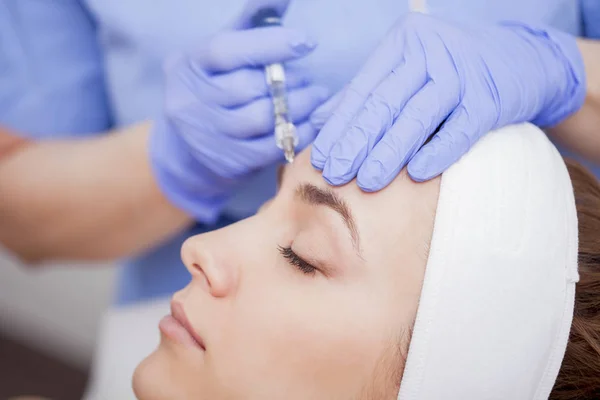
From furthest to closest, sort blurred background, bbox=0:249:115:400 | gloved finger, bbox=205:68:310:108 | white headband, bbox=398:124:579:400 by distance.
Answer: blurred background, bbox=0:249:115:400
gloved finger, bbox=205:68:310:108
white headband, bbox=398:124:579:400

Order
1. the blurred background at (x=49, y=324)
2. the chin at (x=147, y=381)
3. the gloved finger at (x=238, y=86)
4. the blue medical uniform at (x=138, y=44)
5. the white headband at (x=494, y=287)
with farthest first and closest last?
the blurred background at (x=49, y=324) < the blue medical uniform at (x=138, y=44) < the gloved finger at (x=238, y=86) < the chin at (x=147, y=381) < the white headband at (x=494, y=287)

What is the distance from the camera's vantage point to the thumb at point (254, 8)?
→ 99 centimetres

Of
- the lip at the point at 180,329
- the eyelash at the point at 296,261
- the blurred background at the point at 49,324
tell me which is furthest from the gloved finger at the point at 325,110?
the blurred background at the point at 49,324

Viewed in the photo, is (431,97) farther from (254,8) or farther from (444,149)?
(254,8)

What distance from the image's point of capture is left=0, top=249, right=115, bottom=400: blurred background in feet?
7.12

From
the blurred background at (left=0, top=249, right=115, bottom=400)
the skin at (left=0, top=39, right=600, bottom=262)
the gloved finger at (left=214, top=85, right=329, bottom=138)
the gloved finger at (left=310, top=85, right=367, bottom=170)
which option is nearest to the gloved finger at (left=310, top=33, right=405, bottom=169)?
the gloved finger at (left=310, top=85, right=367, bottom=170)

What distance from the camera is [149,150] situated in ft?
3.91

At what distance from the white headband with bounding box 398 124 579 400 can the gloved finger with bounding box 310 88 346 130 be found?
0.77 feet

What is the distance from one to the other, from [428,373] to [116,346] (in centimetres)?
79

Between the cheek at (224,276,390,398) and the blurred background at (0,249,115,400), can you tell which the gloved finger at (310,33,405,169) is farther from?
the blurred background at (0,249,115,400)

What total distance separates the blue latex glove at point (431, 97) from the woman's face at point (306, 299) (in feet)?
0.13

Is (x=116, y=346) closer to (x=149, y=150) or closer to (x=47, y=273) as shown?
(x=149, y=150)

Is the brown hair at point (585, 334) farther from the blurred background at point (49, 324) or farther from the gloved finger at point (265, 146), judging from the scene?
the blurred background at point (49, 324)

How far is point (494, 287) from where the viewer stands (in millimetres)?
799
